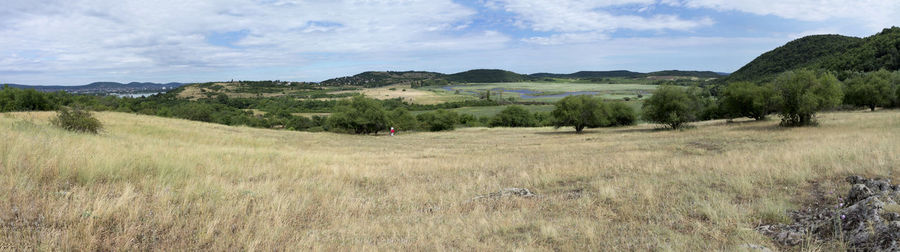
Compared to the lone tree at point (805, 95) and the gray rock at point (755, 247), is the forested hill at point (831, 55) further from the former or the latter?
the gray rock at point (755, 247)

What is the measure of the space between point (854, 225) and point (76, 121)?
28.5m

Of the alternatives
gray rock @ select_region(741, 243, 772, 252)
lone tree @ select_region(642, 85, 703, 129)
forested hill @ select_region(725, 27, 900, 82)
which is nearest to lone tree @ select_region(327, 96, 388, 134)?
lone tree @ select_region(642, 85, 703, 129)

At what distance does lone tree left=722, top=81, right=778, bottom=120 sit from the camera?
130ft

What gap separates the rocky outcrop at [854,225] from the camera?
412 centimetres

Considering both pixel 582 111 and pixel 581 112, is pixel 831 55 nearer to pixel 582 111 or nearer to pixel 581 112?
pixel 582 111

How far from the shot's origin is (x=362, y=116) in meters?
64.4

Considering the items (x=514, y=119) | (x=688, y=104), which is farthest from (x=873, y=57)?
(x=688, y=104)

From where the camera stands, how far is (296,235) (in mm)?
5258

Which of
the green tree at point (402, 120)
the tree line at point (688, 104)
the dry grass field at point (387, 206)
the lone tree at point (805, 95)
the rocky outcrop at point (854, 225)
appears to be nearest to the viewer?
the rocky outcrop at point (854, 225)

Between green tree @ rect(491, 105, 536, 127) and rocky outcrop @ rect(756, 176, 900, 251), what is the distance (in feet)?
316

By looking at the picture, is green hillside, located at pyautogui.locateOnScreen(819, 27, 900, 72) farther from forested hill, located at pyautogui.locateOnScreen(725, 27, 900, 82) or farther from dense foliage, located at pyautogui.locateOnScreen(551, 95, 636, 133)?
dense foliage, located at pyautogui.locateOnScreen(551, 95, 636, 133)

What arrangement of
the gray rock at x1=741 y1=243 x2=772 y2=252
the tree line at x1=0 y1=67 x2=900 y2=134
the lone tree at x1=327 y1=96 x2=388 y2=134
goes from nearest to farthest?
the gray rock at x1=741 y1=243 x2=772 y2=252 → the tree line at x1=0 y1=67 x2=900 y2=134 → the lone tree at x1=327 y1=96 x2=388 y2=134

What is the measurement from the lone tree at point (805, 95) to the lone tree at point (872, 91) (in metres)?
29.4

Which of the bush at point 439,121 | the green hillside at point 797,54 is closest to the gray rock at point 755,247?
the bush at point 439,121
